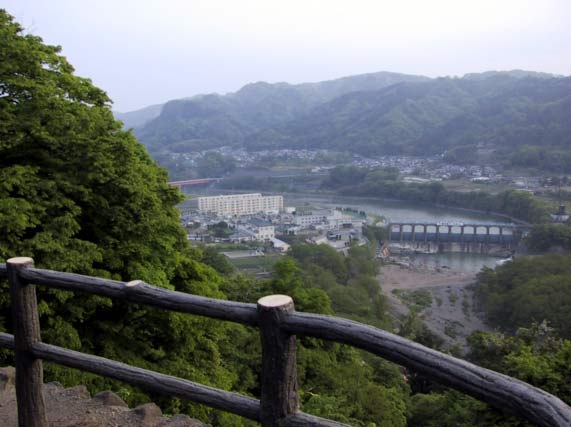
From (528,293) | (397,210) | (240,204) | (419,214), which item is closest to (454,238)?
(419,214)

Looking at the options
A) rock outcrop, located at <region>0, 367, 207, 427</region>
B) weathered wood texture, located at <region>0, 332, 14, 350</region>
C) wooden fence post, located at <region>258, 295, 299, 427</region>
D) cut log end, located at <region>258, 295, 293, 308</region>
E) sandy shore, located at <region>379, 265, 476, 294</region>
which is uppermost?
cut log end, located at <region>258, 295, 293, 308</region>

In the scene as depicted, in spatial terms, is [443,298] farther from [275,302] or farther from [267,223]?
[275,302]

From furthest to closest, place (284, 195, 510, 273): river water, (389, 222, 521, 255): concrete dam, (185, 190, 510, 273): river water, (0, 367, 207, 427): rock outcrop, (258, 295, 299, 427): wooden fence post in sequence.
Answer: (389, 222, 521, 255): concrete dam → (185, 190, 510, 273): river water → (284, 195, 510, 273): river water → (0, 367, 207, 427): rock outcrop → (258, 295, 299, 427): wooden fence post

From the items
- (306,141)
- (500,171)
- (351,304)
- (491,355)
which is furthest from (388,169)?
(491,355)

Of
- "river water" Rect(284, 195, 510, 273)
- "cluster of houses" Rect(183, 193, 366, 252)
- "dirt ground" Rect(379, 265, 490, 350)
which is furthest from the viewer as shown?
"cluster of houses" Rect(183, 193, 366, 252)

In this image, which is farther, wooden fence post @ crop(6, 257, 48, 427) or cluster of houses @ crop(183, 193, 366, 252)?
cluster of houses @ crop(183, 193, 366, 252)

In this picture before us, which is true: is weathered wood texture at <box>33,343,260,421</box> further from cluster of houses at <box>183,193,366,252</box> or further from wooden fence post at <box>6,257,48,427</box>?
cluster of houses at <box>183,193,366,252</box>

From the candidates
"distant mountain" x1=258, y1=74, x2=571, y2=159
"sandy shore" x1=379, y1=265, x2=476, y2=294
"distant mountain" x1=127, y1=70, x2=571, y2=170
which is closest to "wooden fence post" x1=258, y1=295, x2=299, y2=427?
"sandy shore" x1=379, y1=265, x2=476, y2=294

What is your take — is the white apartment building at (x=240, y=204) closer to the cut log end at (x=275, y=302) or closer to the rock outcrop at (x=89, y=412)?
the rock outcrop at (x=89, y=412)
